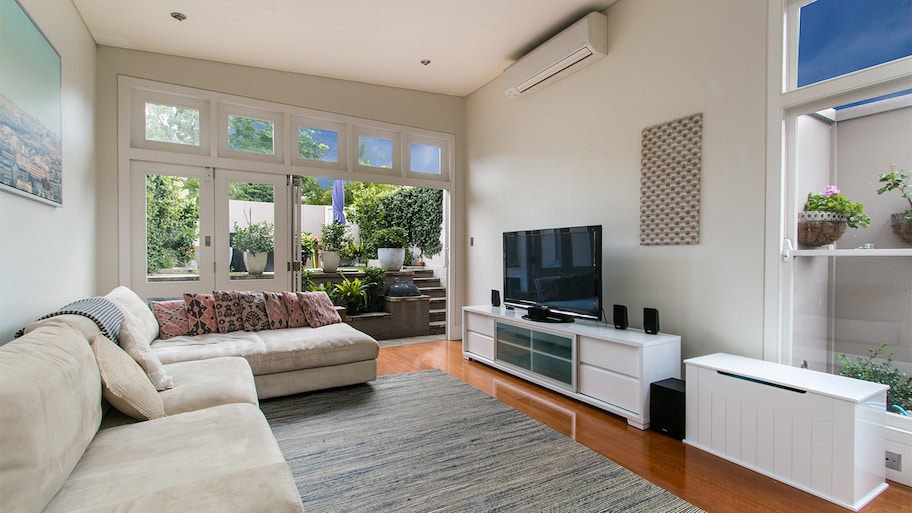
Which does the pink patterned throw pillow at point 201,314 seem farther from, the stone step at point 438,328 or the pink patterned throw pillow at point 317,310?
the stone step at point 438,328

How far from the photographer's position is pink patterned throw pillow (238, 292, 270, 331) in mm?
3822

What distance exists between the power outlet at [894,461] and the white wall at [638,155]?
707mm

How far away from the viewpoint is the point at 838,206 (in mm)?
2434

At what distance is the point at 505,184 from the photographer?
4.98m

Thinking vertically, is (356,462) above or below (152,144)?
below

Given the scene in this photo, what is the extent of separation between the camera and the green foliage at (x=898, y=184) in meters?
2.19

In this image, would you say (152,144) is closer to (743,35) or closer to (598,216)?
(598,216)

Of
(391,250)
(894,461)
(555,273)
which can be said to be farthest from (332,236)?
(894,461)

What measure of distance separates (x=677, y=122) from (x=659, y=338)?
1.54 meters

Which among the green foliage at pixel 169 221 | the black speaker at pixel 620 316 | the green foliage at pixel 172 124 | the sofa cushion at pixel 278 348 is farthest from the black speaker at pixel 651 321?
the green foliage at pixel 172 124

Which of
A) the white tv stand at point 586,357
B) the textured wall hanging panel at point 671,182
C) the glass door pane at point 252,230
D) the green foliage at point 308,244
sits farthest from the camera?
the green foliage at point 308,244

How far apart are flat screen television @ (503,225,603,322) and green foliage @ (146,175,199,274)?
3207 millimetres

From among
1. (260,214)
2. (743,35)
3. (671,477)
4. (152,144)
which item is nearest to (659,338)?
(671,477)

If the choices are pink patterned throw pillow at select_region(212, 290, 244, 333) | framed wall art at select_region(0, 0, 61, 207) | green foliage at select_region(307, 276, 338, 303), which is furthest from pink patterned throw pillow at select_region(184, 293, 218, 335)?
green foliage at select_region(307, 276, 338, 303)
